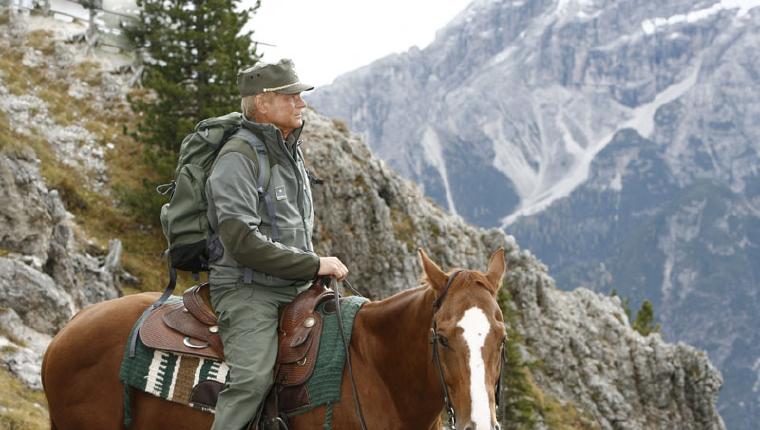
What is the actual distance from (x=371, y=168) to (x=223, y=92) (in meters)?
13.9

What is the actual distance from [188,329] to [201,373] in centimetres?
44

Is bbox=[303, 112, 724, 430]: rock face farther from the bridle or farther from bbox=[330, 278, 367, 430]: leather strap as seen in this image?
the bridle

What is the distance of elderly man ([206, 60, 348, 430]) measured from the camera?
20.5 feet

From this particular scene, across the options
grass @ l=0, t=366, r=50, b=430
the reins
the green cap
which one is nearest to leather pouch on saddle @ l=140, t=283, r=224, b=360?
the green cap

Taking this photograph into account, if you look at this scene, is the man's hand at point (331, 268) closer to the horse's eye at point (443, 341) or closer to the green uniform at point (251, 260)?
the green uniform at point (251, 260)

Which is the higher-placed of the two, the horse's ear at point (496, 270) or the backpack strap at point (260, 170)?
the backpack strap at point (260, 170)

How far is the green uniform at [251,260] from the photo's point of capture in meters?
6.23

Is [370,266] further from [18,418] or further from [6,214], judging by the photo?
[18,418]

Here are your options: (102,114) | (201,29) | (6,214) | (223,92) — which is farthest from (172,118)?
(6,214)

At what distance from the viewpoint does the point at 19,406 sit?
13.3 m

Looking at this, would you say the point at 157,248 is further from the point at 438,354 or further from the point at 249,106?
the point at 438,354

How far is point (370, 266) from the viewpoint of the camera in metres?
41.5

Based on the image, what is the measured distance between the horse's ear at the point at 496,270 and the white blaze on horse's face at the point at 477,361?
45 cm

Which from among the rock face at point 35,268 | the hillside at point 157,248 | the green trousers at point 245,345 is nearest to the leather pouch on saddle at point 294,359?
the green trousers at point 245,345
